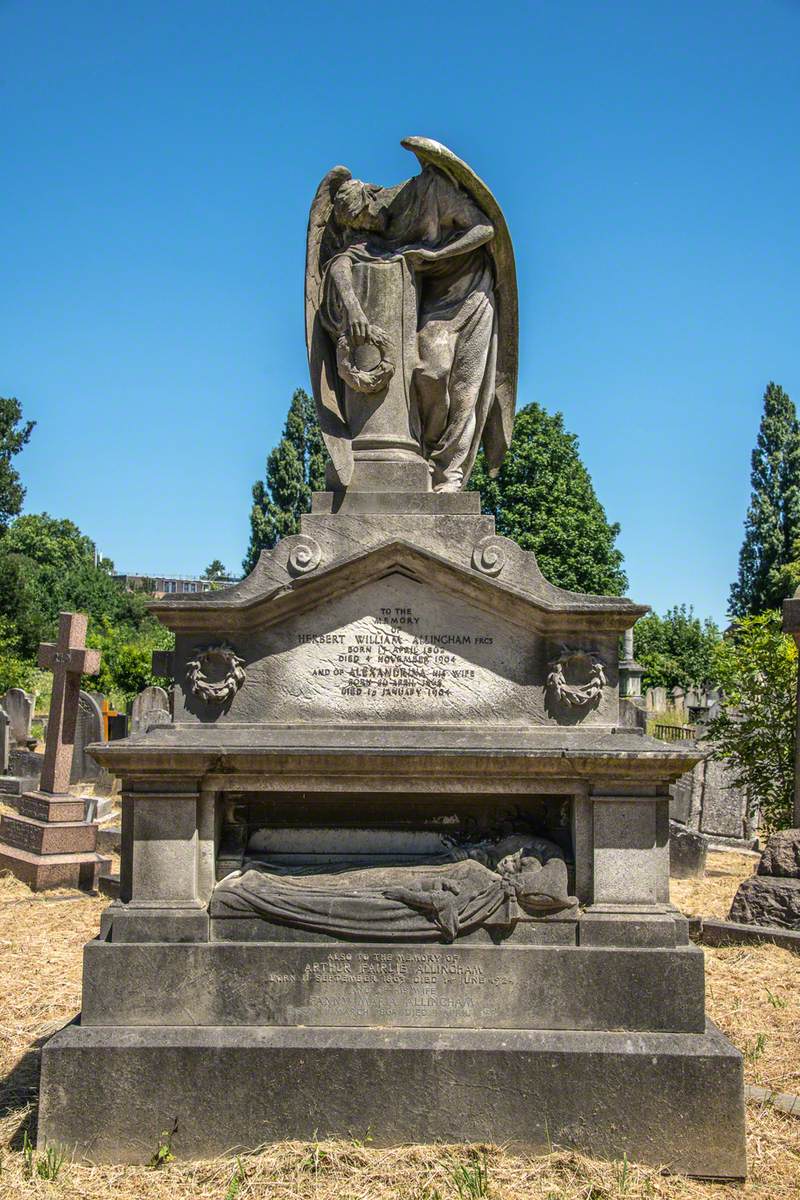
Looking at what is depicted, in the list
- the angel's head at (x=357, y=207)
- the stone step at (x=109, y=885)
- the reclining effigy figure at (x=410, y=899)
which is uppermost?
the angel's head at (x=357, y=207)

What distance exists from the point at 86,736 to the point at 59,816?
7.96 meters

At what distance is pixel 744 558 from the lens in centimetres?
4388

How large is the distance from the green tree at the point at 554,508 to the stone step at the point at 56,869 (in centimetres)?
2253

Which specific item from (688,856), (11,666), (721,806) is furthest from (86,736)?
(688,856)

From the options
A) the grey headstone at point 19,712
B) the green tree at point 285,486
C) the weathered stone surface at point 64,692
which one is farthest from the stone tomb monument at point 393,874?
the green tree at point 285,486

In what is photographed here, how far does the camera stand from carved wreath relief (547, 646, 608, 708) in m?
4.86

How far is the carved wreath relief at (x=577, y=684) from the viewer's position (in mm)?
4855

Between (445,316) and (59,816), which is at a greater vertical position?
(445,316)

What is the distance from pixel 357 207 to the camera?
548 centimetres

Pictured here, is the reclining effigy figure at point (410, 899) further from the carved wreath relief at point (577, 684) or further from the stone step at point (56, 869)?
the stone step at point (56, 869)

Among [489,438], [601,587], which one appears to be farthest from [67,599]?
[489,438]

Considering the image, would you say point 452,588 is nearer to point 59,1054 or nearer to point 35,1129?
point 59,1054

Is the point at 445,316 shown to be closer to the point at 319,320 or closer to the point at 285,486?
the point at 319,320

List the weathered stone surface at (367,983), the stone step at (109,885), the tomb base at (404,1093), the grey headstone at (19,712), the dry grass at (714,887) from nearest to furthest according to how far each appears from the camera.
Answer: the tomb base at (404,1093) → the weathered stone surface at (367,983) → the dry grass at (714,887) → the stone step at (109,885) → the grey headstone at (19,712)
